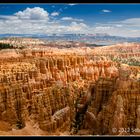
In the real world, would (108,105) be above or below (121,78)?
below

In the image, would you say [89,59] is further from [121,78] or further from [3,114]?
[3,114]

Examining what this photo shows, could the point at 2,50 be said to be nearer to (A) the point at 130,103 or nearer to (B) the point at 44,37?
(B) the point at 44,37

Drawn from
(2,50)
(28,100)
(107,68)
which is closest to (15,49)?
(2,50)

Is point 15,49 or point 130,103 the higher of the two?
point 15,49

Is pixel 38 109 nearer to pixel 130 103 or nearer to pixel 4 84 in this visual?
pixel 4 84

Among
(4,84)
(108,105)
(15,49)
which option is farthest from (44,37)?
(108,105)

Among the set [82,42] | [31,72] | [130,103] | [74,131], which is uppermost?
[82,42]
